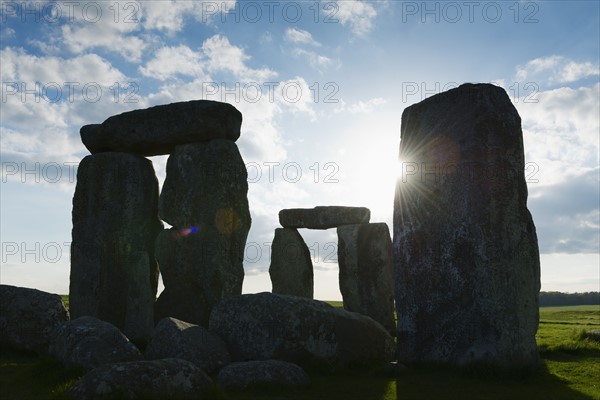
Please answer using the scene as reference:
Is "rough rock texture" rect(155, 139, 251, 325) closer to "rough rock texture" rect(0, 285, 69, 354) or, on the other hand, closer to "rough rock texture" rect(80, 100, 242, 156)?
"rough rock texture" rect(80, 100, 242, 156)

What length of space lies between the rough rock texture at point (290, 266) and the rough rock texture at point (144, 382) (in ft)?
39.5

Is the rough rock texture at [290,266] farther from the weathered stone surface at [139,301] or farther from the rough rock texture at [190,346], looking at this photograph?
the rough rock texture at [190,346]

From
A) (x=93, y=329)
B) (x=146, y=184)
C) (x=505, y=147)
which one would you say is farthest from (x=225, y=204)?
(x=505, y=147)

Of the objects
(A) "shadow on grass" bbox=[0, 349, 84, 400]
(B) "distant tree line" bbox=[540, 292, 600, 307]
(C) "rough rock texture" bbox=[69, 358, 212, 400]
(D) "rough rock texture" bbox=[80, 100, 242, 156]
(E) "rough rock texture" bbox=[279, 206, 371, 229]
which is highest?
(D) "rough rock texture" bbox=[80, 100, 242, 156]

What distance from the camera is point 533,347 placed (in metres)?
7.12

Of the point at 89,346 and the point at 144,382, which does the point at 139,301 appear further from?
the point at 144,382

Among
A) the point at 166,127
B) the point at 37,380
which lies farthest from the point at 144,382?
the point at 166,127

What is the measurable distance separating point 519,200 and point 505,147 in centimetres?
67

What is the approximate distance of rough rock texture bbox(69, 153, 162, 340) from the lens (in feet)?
40.5

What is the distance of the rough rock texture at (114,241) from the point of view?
12.4 meters

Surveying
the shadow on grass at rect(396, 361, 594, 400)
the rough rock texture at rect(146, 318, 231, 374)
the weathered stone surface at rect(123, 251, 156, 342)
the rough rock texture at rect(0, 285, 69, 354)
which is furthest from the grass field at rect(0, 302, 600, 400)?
the weathered stone surface at rect(123, 251, 156, 342)

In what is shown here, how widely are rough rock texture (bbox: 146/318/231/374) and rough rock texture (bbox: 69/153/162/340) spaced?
482cm

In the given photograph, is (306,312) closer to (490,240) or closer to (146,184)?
(490,240)

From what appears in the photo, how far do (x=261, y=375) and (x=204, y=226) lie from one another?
594 cm
